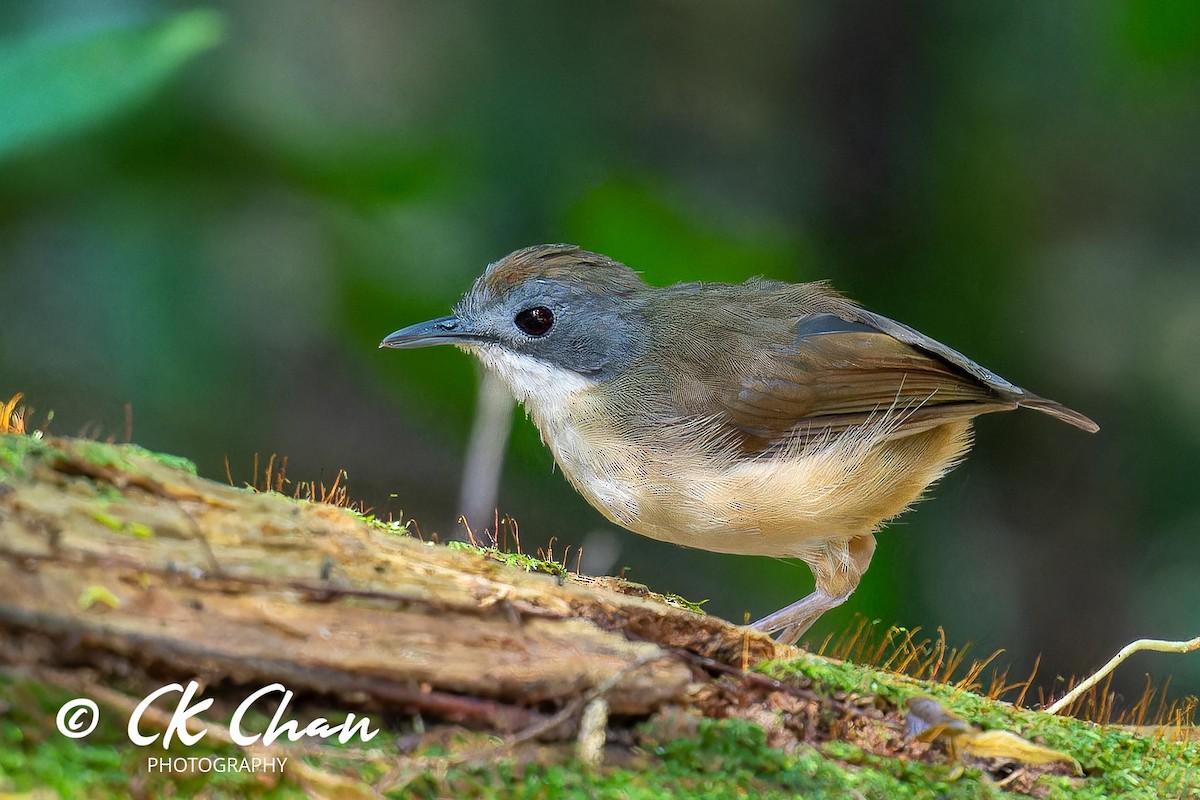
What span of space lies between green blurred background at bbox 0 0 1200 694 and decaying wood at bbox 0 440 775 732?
3224 millimetres

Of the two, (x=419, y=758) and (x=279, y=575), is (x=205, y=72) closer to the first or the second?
(x=279, y=575)

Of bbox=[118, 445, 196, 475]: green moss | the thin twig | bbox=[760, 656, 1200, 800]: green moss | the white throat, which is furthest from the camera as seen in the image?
the white throat

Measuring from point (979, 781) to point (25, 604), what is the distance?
7.15 feet

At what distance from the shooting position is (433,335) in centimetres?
459

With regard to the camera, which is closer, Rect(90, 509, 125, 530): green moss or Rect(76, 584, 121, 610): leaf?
Rect(76, 584, 121, 610): leaf

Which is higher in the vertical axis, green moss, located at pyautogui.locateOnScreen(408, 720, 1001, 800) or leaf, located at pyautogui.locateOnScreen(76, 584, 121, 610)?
leaf, located at pyautogui.locateOnScreen(76, 584, 121, 610)

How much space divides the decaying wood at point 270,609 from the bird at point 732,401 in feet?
4.64

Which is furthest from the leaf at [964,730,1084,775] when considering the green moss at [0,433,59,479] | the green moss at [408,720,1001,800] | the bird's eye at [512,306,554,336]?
the bird's eye at [512,306,554,336]

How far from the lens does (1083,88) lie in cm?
654

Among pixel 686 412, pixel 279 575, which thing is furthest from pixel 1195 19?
pixel 279 575

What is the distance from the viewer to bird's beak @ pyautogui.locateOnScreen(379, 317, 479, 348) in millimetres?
4582

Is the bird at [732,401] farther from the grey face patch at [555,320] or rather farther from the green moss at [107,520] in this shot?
the green moss at [107,520]
